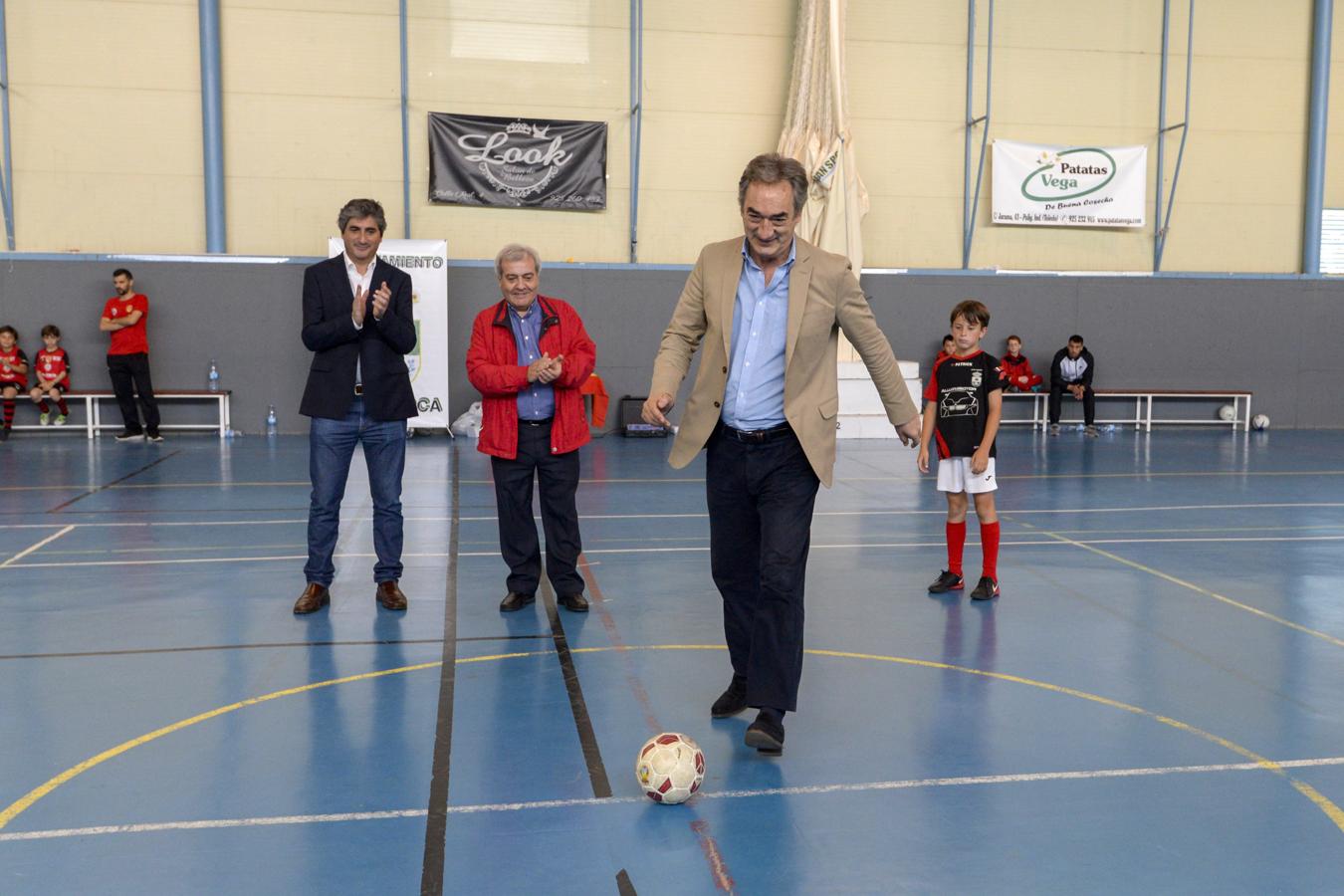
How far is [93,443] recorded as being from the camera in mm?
14930

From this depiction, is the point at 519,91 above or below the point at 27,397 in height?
above

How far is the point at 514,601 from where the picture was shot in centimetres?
637

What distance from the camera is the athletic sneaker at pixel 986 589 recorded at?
6707 millimetres

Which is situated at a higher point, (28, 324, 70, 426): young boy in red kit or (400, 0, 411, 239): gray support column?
(400, 0, 411, 239): gray support column

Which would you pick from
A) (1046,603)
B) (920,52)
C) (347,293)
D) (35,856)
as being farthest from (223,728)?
(920,52)

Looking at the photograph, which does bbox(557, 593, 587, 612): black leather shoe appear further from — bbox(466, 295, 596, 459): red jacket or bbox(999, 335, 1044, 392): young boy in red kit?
bbox(999, 335, 1044, 392): young boy in red kit

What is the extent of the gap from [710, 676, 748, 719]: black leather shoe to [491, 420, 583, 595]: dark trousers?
6.16 feet

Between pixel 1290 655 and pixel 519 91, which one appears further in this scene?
pixel 519 91

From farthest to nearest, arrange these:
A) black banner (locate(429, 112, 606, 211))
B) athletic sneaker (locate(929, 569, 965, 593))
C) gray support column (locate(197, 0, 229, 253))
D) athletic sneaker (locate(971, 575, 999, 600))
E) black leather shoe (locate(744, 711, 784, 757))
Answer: black banner (locate(429, 112, 606, 211))
gray support column (locate(197, 0, 229, 253))
athletic sneaker (locate(929, 569, 965, 593))
athletic sneaker (locate(971, 575, 999, 600))
black leather shoe (locate(744, 711, 784, 757))

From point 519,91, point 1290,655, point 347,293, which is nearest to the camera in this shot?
point 1290,655

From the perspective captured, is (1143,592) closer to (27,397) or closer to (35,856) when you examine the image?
(35,856)

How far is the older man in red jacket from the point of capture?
624 cm

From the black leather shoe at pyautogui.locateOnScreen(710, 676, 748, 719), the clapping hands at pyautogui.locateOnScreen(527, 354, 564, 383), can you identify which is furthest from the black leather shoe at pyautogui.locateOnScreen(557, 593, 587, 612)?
the black leather shoe at pyautogui.locateOnScreen(710, 676, 748, 719)

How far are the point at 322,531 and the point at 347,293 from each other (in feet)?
4.29
